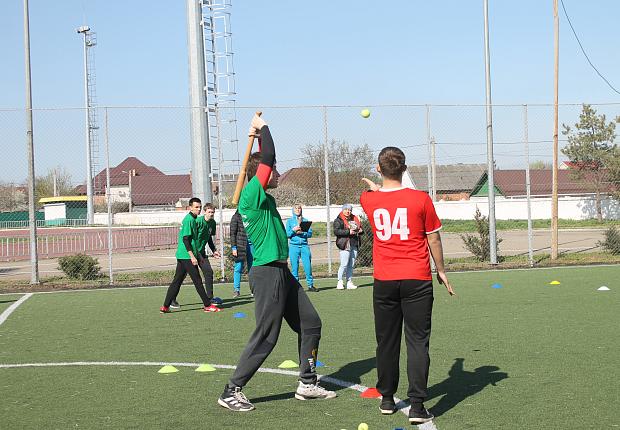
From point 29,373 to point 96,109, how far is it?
10397mm

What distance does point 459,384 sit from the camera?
705cm

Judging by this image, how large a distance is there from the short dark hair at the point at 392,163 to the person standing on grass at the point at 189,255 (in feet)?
22.0

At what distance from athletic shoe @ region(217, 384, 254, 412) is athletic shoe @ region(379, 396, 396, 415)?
1016mm

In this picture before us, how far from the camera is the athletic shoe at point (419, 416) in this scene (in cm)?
581

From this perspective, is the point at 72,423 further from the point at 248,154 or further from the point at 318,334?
the point at 248,154

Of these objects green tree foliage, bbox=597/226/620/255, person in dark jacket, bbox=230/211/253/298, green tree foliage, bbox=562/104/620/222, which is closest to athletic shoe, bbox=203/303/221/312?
person in dark jacket, bbox=230/211/253/298

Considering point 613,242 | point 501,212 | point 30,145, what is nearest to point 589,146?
point 501,212

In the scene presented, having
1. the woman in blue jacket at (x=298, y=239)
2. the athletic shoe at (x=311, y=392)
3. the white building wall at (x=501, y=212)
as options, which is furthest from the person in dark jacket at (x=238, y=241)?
the athletic shoe at (x=311, y=392)

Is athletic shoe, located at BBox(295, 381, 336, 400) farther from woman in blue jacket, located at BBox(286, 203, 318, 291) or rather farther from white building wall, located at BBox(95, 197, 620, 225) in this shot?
white building wall, located at BBox(95, 197, 620, 225)

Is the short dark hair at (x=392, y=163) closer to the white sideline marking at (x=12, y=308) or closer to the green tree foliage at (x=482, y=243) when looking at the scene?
the white sideline marking at (x=12, y=308)

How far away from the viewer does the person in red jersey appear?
592 cm

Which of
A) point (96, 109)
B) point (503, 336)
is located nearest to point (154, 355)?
point (503, 336)

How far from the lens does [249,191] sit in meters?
6.33

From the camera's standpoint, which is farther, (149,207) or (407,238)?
(149,207)
